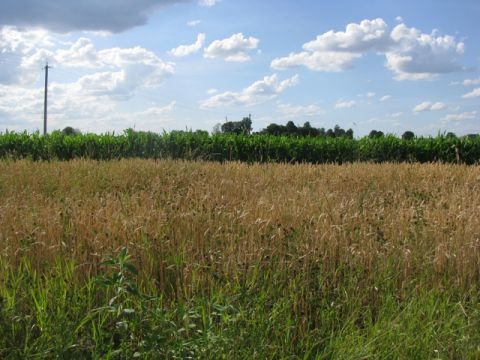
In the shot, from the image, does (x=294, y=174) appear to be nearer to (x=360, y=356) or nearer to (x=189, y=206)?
(x=189, y=206)

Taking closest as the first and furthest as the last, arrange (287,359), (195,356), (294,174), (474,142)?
(195,356), (287,359), (294,174), (474,142)

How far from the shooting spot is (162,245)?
13.8 feet

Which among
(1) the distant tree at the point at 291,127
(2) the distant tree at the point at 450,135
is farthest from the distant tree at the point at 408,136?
(1) the distant tree at the point at 291,127

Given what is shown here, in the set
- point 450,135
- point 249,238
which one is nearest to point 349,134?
point 450,135

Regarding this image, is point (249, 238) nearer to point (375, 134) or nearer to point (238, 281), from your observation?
point (238, 281)

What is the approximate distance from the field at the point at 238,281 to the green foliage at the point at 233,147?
1017cm

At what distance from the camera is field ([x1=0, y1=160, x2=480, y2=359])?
3020 mm

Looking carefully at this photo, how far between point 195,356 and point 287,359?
0.59 meters

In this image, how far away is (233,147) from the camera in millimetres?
17406

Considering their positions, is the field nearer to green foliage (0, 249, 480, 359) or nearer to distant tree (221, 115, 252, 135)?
green foliage (0, 249, 480, 359)

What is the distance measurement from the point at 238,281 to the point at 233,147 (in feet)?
45.7

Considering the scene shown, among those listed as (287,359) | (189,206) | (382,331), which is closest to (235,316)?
(287,359)

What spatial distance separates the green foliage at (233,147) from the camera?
54.3 feet

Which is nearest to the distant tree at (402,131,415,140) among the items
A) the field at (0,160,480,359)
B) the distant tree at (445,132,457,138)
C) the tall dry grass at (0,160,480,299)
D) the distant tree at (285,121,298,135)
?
the distant tree at (445,132,457,138)
